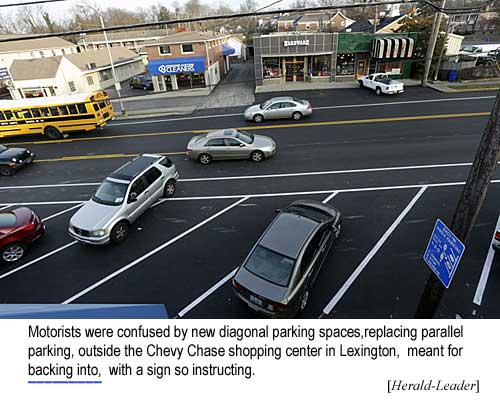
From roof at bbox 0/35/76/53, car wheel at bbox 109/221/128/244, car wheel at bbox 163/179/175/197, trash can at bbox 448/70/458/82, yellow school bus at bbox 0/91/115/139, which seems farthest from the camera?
roof at bbox 0/35/76/53

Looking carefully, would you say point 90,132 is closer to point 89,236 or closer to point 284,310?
point 89,236

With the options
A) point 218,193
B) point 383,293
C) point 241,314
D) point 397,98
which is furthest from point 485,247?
point 397,98

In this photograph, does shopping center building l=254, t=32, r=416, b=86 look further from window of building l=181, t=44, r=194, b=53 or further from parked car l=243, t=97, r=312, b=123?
parked car l=243, t=97, r=312, b=123

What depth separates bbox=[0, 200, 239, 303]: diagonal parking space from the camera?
759cm

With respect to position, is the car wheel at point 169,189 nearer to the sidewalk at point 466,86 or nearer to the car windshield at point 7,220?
the car windshield at point 7,220

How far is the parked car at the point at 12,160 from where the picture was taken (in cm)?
1423

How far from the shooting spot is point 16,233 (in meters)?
8.53

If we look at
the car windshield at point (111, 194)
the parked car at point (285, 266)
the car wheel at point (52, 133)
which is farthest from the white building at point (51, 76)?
the parked car at point (285, 266)

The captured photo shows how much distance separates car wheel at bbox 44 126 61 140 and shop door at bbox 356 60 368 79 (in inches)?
1075

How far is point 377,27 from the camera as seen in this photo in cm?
3550

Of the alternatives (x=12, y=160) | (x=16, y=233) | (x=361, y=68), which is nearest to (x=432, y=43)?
(x=361, y=68)

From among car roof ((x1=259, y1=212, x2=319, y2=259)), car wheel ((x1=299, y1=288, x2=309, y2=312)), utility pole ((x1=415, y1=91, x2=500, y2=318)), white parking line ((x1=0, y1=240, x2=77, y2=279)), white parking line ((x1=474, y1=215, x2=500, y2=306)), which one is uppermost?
utility pole ((x1=415, y1=91, x2=500, y2=318))

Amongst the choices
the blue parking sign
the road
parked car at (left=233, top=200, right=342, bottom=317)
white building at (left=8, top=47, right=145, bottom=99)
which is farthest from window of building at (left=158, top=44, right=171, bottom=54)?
the blue parking sign

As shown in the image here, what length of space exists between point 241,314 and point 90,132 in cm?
1920
